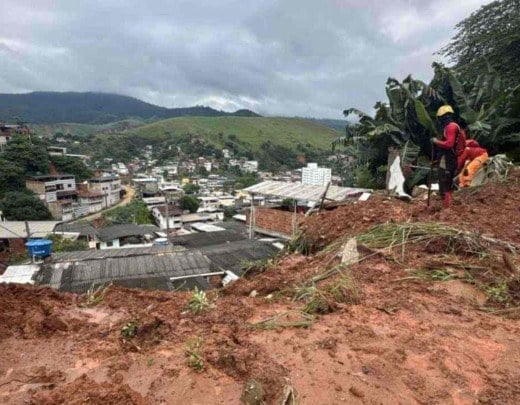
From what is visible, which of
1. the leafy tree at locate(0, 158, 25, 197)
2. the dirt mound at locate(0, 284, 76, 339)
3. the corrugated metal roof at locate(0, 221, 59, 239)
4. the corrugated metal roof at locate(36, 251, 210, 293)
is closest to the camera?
the dirt mound at locate(0, 284, 76, 339)

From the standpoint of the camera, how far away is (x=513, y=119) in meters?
11.7

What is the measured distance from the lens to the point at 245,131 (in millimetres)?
120000

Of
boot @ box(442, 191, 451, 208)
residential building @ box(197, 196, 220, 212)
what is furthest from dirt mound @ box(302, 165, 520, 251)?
residential building @ box(197, 196, 220, 212)

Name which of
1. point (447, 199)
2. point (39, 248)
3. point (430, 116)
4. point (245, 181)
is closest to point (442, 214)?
point (447, 199)

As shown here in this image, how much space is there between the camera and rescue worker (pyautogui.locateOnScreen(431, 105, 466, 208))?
5.96m

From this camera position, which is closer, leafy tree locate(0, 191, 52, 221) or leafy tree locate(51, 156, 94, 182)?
leafy tree locate(0, 191, 52, 221)

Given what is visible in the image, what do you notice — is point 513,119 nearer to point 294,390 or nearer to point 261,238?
point 261,238

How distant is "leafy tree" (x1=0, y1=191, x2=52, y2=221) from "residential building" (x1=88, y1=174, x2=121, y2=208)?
525 inches

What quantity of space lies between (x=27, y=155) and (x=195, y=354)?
142 ft

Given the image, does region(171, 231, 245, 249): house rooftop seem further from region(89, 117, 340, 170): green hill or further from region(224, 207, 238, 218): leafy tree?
region(89, 117, 340, 170): green hill

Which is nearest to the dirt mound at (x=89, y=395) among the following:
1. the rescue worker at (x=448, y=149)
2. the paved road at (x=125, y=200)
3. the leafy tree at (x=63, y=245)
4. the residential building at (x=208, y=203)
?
the rescue worker at (x=448, y=149)

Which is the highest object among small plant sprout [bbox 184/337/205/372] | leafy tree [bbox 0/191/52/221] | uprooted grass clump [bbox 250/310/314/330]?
small plant sprout [bbox 184/337/205/372]

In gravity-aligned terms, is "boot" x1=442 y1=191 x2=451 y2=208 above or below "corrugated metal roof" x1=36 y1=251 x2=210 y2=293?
above

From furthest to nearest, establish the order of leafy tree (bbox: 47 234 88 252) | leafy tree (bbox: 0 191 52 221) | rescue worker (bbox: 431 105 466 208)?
leafy tree (bbox: 0 191 52 221) < leafy tree (bbox: 47 234 88 252) < rescue worker (bbox: 431 105 466 208)
